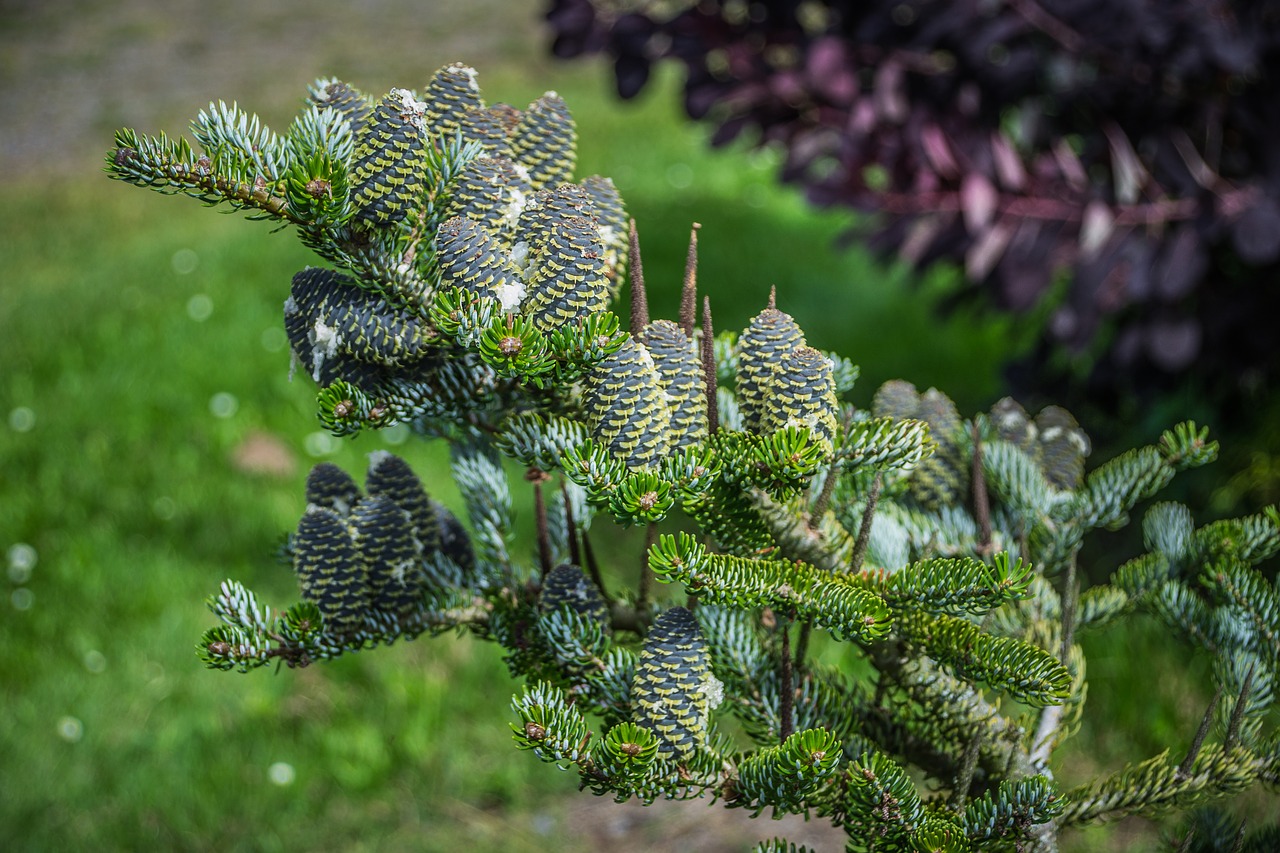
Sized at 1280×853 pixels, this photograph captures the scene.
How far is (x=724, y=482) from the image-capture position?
95cm

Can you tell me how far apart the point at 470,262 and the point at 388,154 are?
0.11m

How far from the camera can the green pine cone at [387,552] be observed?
1.08 metres

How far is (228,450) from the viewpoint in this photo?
153 inches

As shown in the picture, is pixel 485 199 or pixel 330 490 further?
pixel 330 490

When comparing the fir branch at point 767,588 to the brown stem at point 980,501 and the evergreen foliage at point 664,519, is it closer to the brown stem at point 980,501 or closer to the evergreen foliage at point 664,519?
the evergreen foliage at point 664,519

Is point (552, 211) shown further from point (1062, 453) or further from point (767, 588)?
point (1062, 453)

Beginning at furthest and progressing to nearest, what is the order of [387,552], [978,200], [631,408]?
[978,200] < [387,552] < [631,408]

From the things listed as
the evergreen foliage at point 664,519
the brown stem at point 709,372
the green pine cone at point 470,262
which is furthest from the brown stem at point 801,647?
the green pine cone at point 470,262

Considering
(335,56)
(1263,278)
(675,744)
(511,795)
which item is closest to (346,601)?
(675,744)

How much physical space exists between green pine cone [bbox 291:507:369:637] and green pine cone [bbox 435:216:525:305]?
1.02ft

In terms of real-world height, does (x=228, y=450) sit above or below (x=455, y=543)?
below

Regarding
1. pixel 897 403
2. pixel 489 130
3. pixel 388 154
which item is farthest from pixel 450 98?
pixel 897 403

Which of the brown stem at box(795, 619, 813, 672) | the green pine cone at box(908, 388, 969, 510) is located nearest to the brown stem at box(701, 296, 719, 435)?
the brown stem at box(795, 619, 813, 672)

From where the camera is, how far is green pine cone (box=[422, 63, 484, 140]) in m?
1.03
